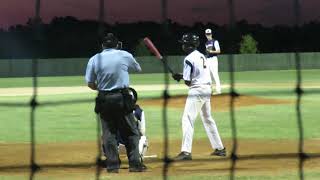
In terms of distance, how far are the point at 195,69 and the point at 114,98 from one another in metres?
1.36

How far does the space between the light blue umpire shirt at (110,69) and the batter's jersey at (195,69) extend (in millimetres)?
947

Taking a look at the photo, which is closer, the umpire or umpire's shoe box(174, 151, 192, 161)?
the umpire

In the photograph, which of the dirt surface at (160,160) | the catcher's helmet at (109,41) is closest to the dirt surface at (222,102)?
the dirt surface at (160,160)

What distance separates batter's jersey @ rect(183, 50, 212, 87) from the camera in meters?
6.64

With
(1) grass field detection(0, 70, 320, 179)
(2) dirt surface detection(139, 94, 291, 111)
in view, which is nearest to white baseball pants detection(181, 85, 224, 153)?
(1) grass field detection(0, 70, 320, 179)

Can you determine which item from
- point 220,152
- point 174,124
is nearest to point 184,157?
point 220,152

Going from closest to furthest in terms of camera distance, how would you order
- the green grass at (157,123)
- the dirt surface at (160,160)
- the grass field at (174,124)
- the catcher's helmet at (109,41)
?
the catcher's helmet at (109,41), the dirt surface at (160,160), the grass field at (174,124), the green grass at (157,123)

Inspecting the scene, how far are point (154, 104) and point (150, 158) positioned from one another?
848 cm

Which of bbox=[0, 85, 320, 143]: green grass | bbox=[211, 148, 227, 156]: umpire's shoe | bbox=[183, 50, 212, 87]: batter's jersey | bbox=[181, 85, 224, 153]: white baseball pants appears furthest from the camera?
bbox=[0, 85, 320, 143]: green grass

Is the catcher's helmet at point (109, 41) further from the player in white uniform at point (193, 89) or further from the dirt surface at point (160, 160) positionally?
the dirt surface at point (160, 160)

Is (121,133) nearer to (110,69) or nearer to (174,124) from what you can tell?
(110,69)

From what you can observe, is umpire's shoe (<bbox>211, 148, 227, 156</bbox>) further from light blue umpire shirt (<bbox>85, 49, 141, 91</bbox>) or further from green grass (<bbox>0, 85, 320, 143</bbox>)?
green grass (<bbox>0, 85, 320, 143</bbox>)

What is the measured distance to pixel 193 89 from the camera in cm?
683

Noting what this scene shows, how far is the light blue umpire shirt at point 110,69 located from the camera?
5.73 meters
